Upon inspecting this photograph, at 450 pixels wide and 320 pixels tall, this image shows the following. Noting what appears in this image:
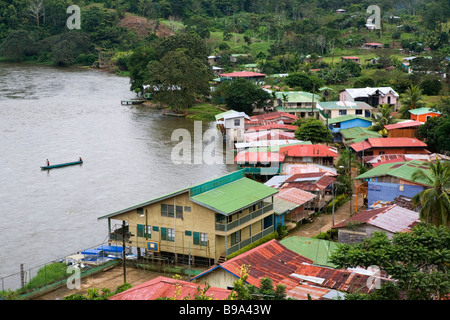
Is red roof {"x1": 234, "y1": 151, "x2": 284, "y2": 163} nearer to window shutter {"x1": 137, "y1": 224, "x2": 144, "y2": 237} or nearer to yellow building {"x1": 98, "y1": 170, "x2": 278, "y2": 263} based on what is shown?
yellow building {"x1": 98, "y1": 170, "x2": 278, "y2": 263}

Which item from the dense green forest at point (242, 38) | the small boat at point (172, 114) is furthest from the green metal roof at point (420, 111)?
the small boat at point (172, 114)

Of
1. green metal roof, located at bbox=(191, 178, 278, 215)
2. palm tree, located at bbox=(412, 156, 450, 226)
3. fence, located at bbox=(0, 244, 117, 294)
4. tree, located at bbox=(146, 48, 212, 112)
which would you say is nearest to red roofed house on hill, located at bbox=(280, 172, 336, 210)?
green metal roof, located at bbox=(191, 178, 278, 215)

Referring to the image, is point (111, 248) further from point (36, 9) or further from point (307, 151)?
point (36, 9)

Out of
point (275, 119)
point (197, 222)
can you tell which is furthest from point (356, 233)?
point (275, 119)

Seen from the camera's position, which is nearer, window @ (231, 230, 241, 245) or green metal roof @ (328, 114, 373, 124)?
window @ (231, 230, 241, 245)

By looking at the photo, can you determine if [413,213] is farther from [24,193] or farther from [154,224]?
[24,193]
